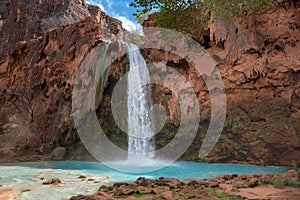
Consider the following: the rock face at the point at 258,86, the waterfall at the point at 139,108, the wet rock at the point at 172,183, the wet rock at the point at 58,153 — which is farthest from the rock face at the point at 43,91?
the wet rock at the point at 172,183

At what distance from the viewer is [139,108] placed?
1719cm

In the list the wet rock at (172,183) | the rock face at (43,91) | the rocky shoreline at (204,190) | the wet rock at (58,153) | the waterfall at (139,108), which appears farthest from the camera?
the waterfall at (139,108)

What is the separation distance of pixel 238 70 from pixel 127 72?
809 centimetres

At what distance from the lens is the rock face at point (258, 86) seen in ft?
41.3

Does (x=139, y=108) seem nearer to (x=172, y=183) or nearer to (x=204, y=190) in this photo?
(x=172, y=183)

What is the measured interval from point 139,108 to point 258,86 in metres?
7.86

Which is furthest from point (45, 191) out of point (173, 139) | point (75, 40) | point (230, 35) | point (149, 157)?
point (75, 40)

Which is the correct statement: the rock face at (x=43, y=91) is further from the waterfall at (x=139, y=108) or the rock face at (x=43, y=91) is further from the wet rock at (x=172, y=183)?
the wet rock at (x=172, y=183)

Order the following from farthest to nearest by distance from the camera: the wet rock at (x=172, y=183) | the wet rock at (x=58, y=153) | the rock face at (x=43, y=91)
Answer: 1. the rock face at (x=43, y=91)
2. the wet rock at (x=58, y=153)
3. the wet rock at (x=172, y=183)

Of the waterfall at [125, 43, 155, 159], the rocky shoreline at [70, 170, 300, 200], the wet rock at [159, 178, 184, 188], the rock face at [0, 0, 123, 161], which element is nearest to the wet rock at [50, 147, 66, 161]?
the rock face at [0, 0, 123, 161]

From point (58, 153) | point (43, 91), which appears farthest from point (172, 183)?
point (43, 91)

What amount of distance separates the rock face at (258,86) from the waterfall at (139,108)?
2862mm

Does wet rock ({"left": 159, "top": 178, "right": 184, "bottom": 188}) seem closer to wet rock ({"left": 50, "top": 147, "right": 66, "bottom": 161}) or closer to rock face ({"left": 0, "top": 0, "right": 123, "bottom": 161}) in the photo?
rock face ({"left": 0, "top": 0, "right": 123, "bottom": 161})

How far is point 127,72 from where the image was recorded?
18.3m
